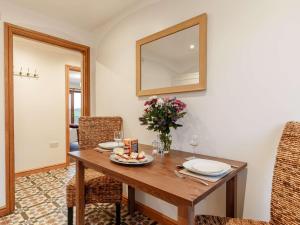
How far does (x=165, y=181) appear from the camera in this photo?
38.8 inches

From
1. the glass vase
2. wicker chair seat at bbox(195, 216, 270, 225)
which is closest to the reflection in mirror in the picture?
the glass vase

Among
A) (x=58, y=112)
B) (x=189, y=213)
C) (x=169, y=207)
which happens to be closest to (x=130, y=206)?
(x=169, y=207)

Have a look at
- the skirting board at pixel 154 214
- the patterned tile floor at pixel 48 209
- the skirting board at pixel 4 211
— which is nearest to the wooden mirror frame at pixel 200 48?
the skirting board at pixel 154 214

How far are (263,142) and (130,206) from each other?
1.51 m

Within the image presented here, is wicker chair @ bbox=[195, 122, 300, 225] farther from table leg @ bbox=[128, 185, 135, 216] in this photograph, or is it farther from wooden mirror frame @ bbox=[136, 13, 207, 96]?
table leg @ bbox=[128, 185, 135, 216]

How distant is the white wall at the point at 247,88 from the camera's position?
1196mm

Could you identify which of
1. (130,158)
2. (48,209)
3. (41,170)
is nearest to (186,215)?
(130,158)

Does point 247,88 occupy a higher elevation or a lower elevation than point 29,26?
lower

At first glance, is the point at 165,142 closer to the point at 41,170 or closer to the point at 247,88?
the point at 247,88

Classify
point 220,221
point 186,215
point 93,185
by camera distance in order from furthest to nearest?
point 93,185 → point 220,221 → point 186,215

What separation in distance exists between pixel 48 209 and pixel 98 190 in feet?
2.85

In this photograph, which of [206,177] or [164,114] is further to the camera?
[164,114]

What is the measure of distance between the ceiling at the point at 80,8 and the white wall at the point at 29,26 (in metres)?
0.07

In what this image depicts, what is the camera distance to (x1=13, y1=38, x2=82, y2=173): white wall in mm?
3178
